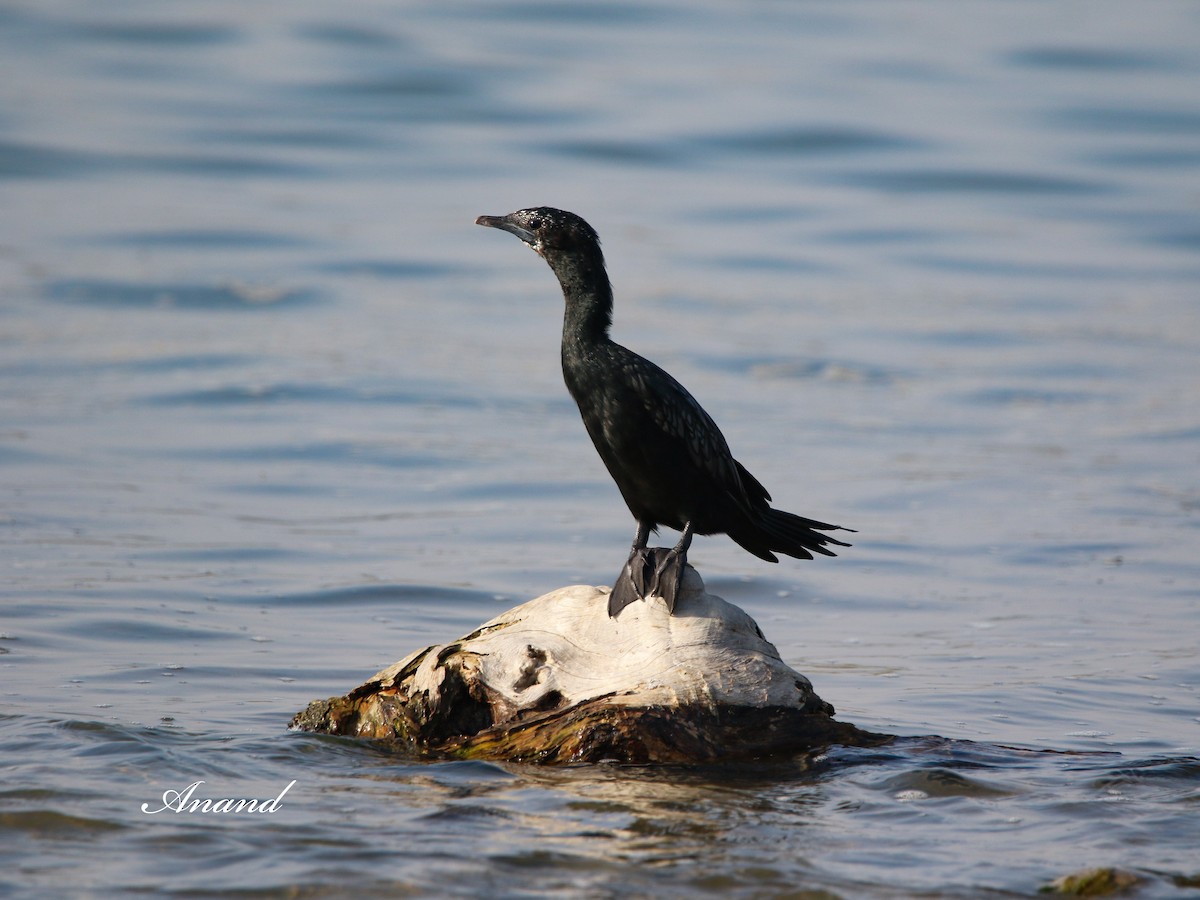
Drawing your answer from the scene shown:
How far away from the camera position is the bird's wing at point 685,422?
5410 mm

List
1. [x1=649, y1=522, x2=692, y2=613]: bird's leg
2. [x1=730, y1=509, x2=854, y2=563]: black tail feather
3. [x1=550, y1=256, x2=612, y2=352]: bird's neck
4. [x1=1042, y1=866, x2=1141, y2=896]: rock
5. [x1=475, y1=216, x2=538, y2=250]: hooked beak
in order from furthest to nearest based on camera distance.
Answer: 1. [x1=475, y1=216, x2=538, y2=250]: hooked beak
2. [x1=730, y1=509, x2=854, y2=563]: black tail feather
3. [x1=550, y1=256, x2=612, y2=352]: bird's neck
4. [x1=649, y1=522, x2=692, y2=613]: bird's leg
5. [x1=1042, y1=866, x2=1141, y2=896]: rock

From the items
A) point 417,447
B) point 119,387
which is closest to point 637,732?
point 417,447

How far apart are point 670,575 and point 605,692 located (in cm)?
47

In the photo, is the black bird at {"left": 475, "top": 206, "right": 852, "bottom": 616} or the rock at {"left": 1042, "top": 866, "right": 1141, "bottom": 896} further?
the black bird at {"left": 475, "top": 206, "right": 852, "bottom": 616}

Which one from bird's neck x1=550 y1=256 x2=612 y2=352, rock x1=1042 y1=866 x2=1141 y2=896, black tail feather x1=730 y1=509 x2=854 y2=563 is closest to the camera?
rock x1=1042 y1=866 x2=1141 y2=896

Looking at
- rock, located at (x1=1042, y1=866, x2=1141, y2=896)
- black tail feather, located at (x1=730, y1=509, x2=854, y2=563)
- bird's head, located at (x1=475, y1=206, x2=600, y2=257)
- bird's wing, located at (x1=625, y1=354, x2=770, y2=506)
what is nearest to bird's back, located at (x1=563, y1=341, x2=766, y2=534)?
bird's wing, located at (x1=625, y1=354, x2=770, y2=506)

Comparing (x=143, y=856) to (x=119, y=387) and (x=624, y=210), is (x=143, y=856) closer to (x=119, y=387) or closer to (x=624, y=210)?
(x=119, y=387)

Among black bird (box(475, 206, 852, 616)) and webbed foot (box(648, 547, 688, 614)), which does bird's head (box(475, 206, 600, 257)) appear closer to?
black bird (box(475, 206, 852, 616))

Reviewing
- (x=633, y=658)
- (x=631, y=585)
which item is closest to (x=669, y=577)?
(x=631, y=585)

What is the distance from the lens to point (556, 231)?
19.1ft

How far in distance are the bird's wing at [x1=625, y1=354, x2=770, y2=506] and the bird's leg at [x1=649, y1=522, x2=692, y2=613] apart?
0.30 metres

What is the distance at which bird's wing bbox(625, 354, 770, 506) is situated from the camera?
5.41 meters

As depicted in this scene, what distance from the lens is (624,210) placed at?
59.0 feet

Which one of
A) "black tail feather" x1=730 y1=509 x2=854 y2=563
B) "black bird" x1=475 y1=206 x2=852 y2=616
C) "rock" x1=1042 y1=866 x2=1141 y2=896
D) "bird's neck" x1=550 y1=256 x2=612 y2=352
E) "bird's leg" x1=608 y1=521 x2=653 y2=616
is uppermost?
"bird's neck" x1=550 y1=256 x2=612 y2=352
